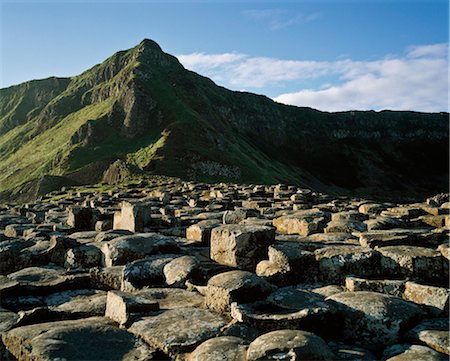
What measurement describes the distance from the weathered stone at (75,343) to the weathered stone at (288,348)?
1.14 m

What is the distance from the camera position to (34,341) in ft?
15.6

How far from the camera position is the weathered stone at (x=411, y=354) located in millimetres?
4352

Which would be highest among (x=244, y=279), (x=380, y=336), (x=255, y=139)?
(x=255, y=139)

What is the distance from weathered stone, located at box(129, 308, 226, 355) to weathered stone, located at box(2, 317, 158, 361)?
0.13m

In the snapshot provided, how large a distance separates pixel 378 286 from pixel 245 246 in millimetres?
2412

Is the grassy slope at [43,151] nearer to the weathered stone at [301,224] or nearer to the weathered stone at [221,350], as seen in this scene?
the weathered stone at [301,224]

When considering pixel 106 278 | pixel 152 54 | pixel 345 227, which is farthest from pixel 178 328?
pixel 152 54

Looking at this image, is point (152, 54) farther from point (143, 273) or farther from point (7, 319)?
point (7, 319)

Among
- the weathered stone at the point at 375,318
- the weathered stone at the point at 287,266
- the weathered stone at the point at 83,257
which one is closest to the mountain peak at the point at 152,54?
the weathered stone at the point at 83,257

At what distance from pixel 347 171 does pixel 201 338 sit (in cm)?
13044

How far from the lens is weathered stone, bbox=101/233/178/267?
26.5 feet

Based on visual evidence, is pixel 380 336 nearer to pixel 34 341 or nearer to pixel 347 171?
pixel 34 341

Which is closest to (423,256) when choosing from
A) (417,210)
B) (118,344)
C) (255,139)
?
(118,344)

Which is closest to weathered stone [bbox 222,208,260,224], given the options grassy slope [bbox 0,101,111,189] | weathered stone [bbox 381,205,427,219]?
weathered stone [bbox 381,205,427,219]
